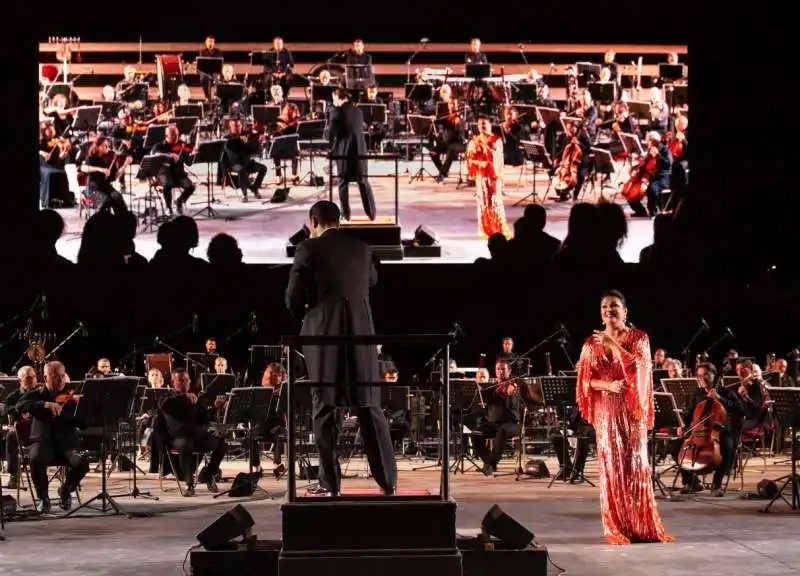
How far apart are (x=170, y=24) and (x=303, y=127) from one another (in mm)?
2419

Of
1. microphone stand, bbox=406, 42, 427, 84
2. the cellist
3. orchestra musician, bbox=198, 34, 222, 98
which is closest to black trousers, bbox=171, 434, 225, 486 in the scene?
the cellist

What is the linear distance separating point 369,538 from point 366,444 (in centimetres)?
49

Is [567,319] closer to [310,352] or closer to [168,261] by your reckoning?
[168,261]

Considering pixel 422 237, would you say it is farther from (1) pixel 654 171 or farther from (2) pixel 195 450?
(2) pixel 195 450

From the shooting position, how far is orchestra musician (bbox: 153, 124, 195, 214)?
57.9 feet

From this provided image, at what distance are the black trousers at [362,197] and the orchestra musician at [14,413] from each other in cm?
557

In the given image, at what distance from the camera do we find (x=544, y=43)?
1839 cm

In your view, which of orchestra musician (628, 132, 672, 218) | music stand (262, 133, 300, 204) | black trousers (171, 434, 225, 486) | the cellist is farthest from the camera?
orchestra musician (628, 132, 672, 218)

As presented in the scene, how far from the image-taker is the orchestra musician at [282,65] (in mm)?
17938

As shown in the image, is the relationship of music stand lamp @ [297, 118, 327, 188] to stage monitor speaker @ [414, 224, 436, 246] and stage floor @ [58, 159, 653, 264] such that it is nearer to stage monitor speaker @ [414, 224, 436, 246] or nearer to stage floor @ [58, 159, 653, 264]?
stage floor @ [58, 159, 653, 264]

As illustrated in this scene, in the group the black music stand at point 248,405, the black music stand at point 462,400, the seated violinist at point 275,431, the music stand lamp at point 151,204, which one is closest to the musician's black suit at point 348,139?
the music stand lamp at point 151,204

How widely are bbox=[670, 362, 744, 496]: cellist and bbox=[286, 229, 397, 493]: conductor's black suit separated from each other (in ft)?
16.5

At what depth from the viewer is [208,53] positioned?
18.1 m

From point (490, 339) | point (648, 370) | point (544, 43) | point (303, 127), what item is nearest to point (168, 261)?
point (303, 127)
